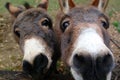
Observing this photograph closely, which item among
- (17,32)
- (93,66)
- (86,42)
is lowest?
(17,32)

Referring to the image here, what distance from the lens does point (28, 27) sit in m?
4.82

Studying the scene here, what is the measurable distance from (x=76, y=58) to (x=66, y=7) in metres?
1.28

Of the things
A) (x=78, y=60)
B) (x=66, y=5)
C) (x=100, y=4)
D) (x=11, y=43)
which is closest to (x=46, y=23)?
(x=66, y=5)

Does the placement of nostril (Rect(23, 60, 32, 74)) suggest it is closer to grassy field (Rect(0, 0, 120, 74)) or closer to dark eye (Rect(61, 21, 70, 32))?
dark eye (Rect(61, 21, 70, 32))

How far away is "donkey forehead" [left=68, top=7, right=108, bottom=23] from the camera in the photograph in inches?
158

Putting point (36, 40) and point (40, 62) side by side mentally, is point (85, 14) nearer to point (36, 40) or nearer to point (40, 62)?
point (36, 40)

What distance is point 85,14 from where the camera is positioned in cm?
415

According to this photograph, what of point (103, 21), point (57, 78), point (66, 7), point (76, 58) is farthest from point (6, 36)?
point (76, 58)

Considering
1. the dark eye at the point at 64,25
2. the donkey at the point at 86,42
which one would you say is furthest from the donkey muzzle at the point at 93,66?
the dark eye at the point at 64,25

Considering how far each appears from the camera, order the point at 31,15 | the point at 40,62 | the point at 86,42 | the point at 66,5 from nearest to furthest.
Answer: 1. the point at 86,42
2. the point at 40,62
3. the point at 66,5
4. the point at 31,15

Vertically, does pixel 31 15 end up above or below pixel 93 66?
→ below

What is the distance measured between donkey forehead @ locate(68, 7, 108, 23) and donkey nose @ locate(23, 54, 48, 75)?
717 mm

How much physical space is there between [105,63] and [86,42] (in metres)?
0.30

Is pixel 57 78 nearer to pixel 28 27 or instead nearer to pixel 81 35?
pixel 28 27
